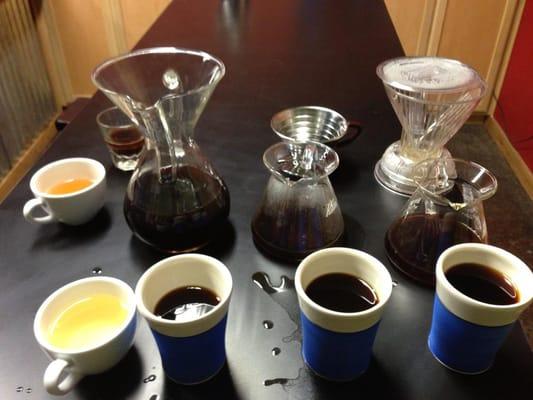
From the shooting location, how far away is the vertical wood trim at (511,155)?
1.96 metres

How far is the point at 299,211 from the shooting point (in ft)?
2.13

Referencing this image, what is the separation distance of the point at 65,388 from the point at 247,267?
258mm

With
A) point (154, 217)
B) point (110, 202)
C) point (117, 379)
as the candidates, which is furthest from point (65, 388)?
point (110, 202)

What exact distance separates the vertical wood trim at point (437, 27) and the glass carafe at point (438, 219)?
1.65 meters

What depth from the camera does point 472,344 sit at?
52 cm

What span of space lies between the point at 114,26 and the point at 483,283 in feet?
6.77

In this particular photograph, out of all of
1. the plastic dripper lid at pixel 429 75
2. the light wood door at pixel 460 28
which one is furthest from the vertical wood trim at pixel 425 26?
the plastic dripper lid at pixel 429 75

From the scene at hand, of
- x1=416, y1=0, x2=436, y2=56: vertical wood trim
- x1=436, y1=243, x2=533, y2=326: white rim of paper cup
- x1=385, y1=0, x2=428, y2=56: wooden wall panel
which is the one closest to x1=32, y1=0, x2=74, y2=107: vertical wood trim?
x1=385, y1=0, x2=428, y2=56: wooden wall panel

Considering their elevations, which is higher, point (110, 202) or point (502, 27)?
point (110, 202)

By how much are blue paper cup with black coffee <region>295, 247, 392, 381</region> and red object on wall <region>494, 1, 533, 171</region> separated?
65.6 inches

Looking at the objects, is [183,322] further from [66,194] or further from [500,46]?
A: [500,46]

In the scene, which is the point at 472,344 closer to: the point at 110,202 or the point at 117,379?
the point at 117,379

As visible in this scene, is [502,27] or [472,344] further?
[502,27]

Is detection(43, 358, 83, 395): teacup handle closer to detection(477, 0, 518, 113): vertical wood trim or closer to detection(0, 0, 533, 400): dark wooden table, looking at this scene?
detection(0, 0, 533, 400): dark wooden table
